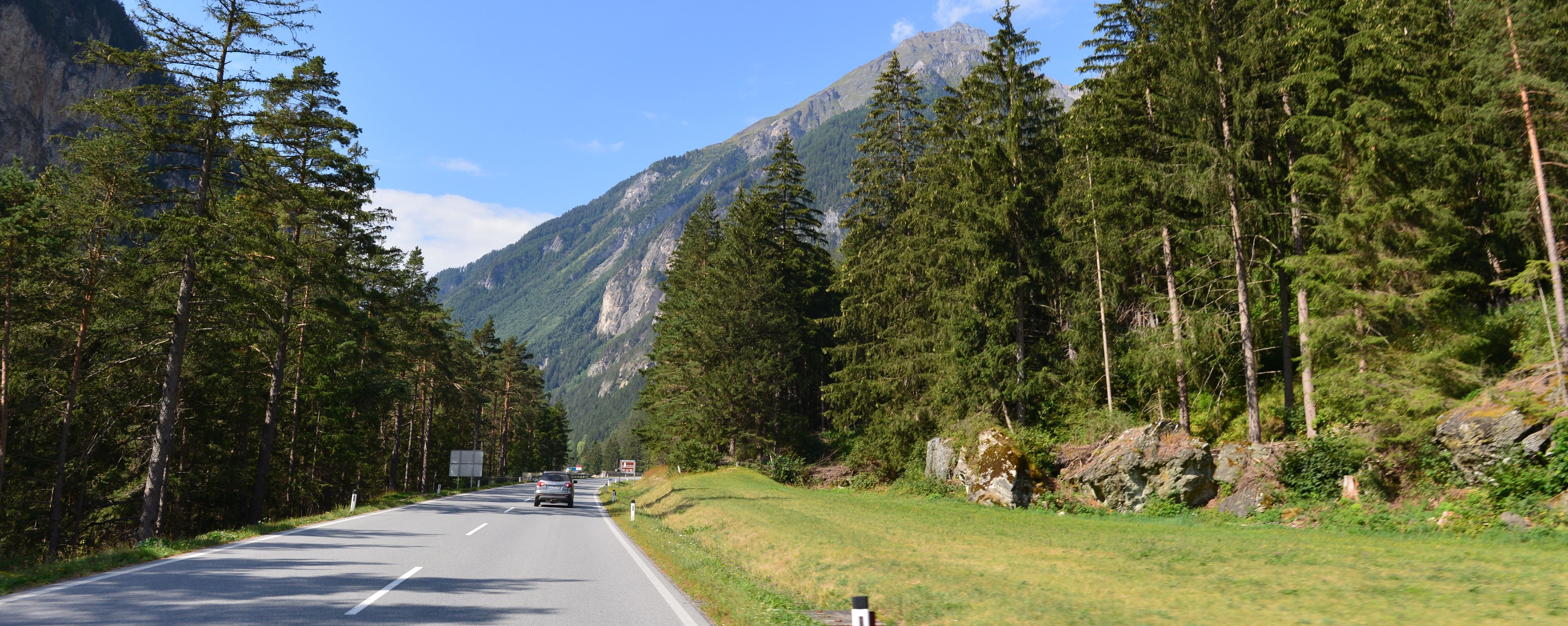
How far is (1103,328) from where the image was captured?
24.6 metres

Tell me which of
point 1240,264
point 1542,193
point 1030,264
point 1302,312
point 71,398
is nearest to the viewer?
point 1542,193

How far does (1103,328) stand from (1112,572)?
623 inches

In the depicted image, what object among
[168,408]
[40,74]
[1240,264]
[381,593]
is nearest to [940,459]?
[1240,264]

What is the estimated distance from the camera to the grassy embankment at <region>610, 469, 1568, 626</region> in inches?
300

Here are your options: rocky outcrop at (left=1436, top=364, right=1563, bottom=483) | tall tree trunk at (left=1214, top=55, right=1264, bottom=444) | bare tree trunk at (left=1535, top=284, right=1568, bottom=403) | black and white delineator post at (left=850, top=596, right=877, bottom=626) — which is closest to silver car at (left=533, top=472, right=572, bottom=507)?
tall tree trunk at (left=1214, top=55, right=1264, bottom=444)

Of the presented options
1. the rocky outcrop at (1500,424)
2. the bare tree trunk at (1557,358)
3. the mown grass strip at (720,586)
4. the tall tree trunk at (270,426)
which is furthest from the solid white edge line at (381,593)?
the bare tree trunk at (1557,358)

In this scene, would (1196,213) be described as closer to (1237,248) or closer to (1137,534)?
(1237,248)

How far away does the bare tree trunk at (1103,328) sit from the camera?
2353 centimetres

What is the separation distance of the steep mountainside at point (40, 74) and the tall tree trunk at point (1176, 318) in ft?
298

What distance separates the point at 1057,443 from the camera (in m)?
25.0

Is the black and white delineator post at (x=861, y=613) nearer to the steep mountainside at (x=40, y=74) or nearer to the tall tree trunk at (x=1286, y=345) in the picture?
the tall tree trunk at (x=1286, y=345)

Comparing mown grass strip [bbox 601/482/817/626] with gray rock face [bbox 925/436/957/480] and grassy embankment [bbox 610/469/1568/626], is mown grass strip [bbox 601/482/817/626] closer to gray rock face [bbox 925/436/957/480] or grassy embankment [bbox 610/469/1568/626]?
grassy embankment [bbox 610/469/1568/626]

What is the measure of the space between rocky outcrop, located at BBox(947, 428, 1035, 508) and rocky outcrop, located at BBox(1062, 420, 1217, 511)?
1.62 metres

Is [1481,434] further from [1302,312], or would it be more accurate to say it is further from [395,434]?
[395,434]
